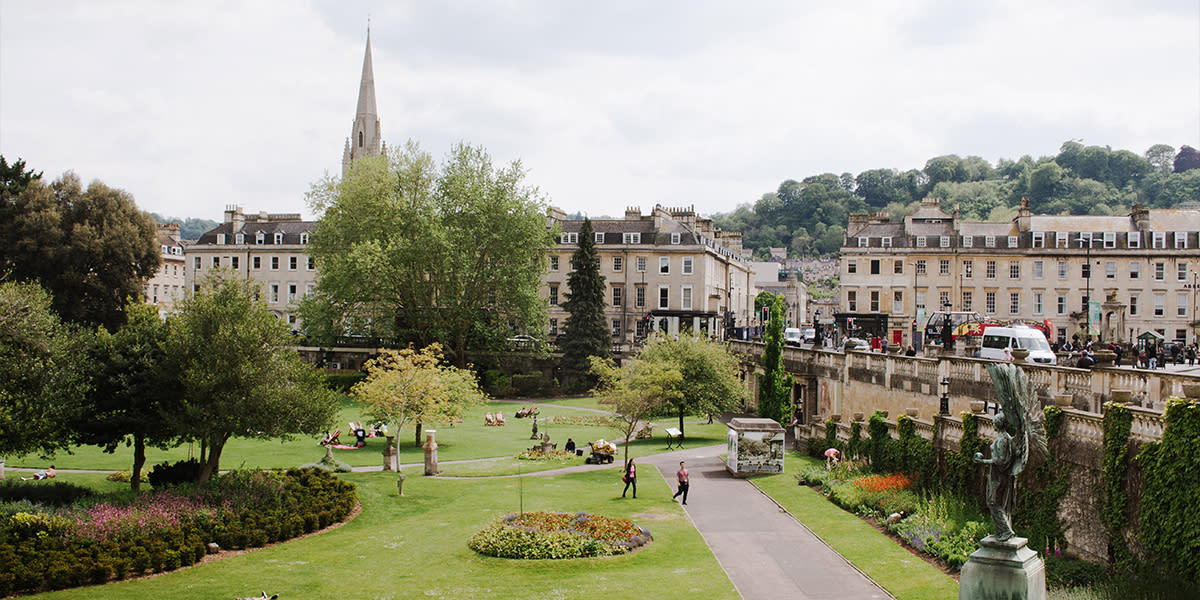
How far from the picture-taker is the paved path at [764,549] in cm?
1934

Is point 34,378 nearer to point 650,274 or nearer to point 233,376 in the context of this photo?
point 233,376

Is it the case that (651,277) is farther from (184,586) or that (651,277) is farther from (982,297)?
(184,586)

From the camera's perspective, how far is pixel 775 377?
148ft

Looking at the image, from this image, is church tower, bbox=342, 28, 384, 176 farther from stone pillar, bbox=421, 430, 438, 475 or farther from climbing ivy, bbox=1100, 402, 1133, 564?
climbing ivy, bbox=1100, 402, 1133, 564

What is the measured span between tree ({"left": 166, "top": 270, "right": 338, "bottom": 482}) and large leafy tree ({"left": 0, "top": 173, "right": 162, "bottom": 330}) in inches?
1388

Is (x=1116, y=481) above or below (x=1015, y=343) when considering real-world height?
below

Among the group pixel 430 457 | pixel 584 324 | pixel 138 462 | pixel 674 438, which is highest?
pixel 584 324

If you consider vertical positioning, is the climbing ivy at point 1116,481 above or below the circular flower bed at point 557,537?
above

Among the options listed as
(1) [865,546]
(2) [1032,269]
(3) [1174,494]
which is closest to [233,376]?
(1) [865,546]

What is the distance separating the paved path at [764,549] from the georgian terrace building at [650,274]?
45139mm

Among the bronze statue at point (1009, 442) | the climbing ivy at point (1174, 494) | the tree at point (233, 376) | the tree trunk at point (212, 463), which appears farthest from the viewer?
the tree trunk at point (212, 463)

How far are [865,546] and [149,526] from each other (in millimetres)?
18024

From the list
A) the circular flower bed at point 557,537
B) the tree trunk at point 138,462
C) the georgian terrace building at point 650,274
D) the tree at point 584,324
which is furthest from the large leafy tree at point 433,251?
the circular flower bed at point 557,537

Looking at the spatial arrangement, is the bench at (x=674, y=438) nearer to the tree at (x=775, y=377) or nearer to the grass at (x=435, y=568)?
the tree at (x=775, y=377)
